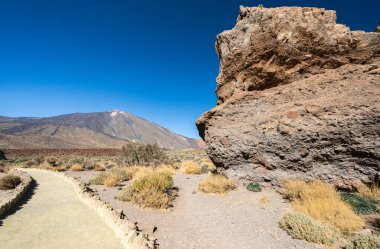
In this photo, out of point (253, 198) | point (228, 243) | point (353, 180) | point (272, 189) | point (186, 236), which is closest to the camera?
point (228, 243)

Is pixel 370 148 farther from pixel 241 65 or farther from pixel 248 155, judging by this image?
pixel 241 65

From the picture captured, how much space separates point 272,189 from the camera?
884cm

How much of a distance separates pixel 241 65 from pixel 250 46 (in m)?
0.83

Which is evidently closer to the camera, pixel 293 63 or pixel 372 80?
pixel 372 80

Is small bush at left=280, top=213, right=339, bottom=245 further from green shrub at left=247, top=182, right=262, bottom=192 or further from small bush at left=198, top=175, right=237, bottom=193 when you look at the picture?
small bush at left=198, top=175, right=237, bottom=193

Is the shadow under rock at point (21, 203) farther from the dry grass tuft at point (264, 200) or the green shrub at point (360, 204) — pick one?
the green shrub at point (360, 204)

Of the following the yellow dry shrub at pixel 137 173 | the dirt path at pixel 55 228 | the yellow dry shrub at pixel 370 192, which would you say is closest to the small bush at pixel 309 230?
the yellow dry shrub at pixel 370 192

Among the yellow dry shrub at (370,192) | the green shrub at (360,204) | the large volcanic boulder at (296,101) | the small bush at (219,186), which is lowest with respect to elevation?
the small bush at (219,186)

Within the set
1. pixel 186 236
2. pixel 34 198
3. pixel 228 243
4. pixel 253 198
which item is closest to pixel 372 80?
pixel 253 198

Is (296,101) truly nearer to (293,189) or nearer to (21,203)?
(293,189)

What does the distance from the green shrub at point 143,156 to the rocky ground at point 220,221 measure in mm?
11793

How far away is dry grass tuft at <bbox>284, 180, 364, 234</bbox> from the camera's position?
5484 mm

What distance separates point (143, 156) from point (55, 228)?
15.1 meters

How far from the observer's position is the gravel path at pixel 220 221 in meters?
5.20
